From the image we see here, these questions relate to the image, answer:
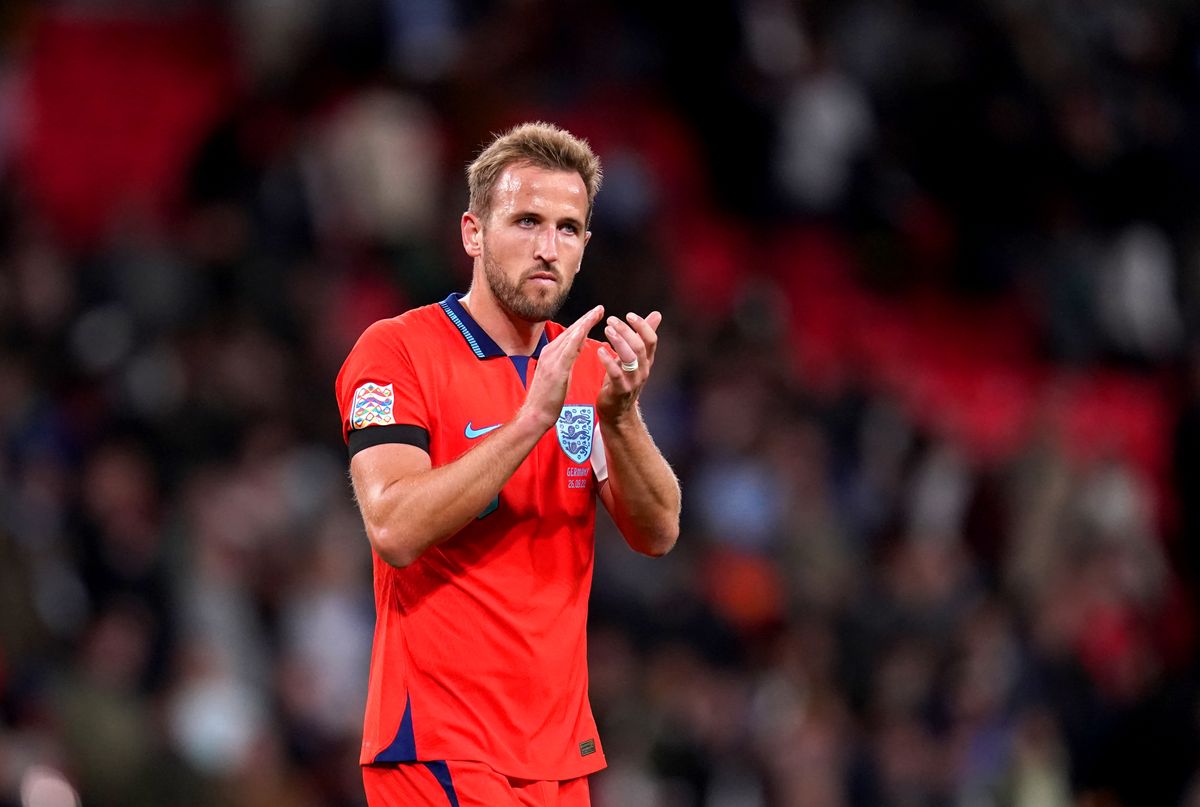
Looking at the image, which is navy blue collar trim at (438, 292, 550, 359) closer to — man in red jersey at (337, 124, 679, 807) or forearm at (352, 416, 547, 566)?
man in red jersey at (337, 124, 679, 807)

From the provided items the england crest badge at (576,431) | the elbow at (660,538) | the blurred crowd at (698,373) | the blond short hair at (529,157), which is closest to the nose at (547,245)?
the blond short hair at (529,157)

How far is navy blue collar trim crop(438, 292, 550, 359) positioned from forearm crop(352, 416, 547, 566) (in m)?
0.47

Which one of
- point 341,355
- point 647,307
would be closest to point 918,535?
point 647,307

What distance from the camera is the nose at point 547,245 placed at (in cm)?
467

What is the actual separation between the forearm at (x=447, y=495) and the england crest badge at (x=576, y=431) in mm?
418

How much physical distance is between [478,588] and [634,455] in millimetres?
518

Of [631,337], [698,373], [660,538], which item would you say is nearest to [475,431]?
[631,337]

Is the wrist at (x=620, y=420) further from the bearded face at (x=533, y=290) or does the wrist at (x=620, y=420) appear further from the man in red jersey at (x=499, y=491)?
the bearded face at (x=533, y=290)

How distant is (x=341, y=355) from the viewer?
11.0 m

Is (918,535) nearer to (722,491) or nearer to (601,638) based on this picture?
(722,491)

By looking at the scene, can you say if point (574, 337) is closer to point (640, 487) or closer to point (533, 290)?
point (533, 290)

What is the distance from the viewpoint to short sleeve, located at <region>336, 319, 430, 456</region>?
14.8 feet

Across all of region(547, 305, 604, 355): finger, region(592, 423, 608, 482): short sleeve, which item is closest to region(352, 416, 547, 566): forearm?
region(547, 305, 604, 355): finger

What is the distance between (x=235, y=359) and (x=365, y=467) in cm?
624
